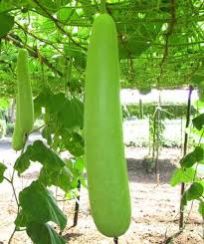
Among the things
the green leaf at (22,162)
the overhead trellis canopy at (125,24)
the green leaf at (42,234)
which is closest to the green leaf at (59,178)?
the green leaf at (22,162)

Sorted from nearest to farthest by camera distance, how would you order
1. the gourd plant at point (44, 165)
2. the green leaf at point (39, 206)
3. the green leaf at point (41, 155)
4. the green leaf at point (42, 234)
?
the gourd plant at point (44, 165)
the green leaf at point (39, 206)
the green leaf at point (42, 234)
the green leaf at point (41, 155)

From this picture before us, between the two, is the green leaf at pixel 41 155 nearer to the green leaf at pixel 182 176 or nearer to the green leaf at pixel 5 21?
the green leaf at pixel 5 21

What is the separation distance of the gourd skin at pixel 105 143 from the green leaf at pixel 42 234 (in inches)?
45.6

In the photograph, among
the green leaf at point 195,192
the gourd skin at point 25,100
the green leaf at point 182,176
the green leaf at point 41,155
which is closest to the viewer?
the gourd skin at point 25,100

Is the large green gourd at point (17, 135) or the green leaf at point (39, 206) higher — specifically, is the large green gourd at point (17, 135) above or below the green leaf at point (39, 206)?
above

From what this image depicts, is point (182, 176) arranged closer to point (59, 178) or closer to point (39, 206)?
point (59, 178)

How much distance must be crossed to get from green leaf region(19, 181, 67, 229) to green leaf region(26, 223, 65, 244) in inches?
4.6

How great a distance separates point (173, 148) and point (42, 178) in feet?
31.8

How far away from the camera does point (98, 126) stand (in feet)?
1.91

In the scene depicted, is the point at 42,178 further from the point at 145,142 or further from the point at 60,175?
the point at 145,142

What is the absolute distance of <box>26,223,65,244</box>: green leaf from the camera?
1.68m

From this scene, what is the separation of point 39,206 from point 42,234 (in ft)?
0.56

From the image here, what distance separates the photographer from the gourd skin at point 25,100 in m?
1.07

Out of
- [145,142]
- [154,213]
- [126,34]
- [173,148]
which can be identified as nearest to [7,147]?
[145,142]
